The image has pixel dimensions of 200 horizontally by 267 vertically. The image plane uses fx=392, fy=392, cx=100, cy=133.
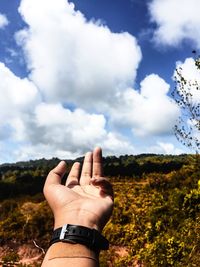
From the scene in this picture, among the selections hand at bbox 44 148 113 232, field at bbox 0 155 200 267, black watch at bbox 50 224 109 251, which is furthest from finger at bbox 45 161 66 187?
field at bbox 0 155 200 267

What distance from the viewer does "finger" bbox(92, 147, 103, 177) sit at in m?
2.54

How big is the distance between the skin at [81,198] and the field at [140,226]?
757 centimetres

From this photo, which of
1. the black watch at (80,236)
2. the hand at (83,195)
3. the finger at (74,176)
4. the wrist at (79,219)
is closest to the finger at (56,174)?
the hand at (83,195)

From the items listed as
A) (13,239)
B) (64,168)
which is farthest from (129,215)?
Answer: (64,168)

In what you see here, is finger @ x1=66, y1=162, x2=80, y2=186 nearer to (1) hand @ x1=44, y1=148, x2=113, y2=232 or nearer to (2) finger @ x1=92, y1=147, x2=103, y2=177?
(1) hand @ x1=44, y1=148, x2=113, y2=232

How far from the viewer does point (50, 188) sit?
2.40 meters

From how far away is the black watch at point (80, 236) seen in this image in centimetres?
183

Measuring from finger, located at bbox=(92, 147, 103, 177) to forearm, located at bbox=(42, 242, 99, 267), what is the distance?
75 cm

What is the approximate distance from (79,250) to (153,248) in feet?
32.2

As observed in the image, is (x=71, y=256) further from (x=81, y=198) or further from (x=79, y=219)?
(x=81, y=198)

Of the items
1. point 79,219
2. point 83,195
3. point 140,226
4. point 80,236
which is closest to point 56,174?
point 83,195

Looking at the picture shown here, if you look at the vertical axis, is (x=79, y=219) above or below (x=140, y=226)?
below

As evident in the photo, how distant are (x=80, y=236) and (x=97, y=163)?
781 mm

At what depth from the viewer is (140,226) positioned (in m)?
15.3
